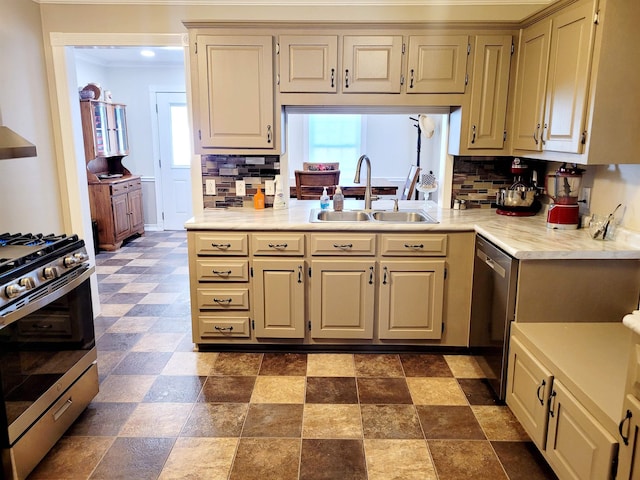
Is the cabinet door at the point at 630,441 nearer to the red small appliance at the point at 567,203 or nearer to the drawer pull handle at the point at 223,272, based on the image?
the red small appliance at the point at 567,203

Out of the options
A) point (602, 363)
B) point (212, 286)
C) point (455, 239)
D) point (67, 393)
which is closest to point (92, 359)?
point (67, 393)

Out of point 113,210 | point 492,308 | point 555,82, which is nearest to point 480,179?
point 555,82

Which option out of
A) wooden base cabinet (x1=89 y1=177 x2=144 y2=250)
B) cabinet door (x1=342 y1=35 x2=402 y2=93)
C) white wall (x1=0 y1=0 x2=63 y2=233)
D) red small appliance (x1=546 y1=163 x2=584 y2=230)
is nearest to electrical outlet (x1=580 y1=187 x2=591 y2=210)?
red small appliance (x1=546 y1=163 x2=584 y2=230)

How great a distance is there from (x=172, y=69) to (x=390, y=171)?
347cm

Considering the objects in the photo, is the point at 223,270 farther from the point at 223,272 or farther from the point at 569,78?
the point at 569,78

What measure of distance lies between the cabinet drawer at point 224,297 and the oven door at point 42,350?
30.6 inches

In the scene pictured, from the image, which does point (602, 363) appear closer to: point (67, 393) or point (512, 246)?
point (512, 246)

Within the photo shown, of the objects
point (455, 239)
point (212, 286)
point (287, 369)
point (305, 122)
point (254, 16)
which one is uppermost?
point (254, 16)

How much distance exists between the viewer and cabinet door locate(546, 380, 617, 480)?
5.14ft

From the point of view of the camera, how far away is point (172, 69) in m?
6.72

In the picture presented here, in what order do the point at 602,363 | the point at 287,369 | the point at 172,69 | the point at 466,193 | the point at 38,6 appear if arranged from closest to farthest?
the point at 602,363, the point at 287,369, the point at 38,6, the point at 466,193, the point at 172,69

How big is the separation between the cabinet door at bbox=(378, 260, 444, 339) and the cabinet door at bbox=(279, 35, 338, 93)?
127cm

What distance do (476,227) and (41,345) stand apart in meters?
2.40

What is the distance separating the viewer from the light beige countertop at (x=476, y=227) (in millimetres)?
2291
